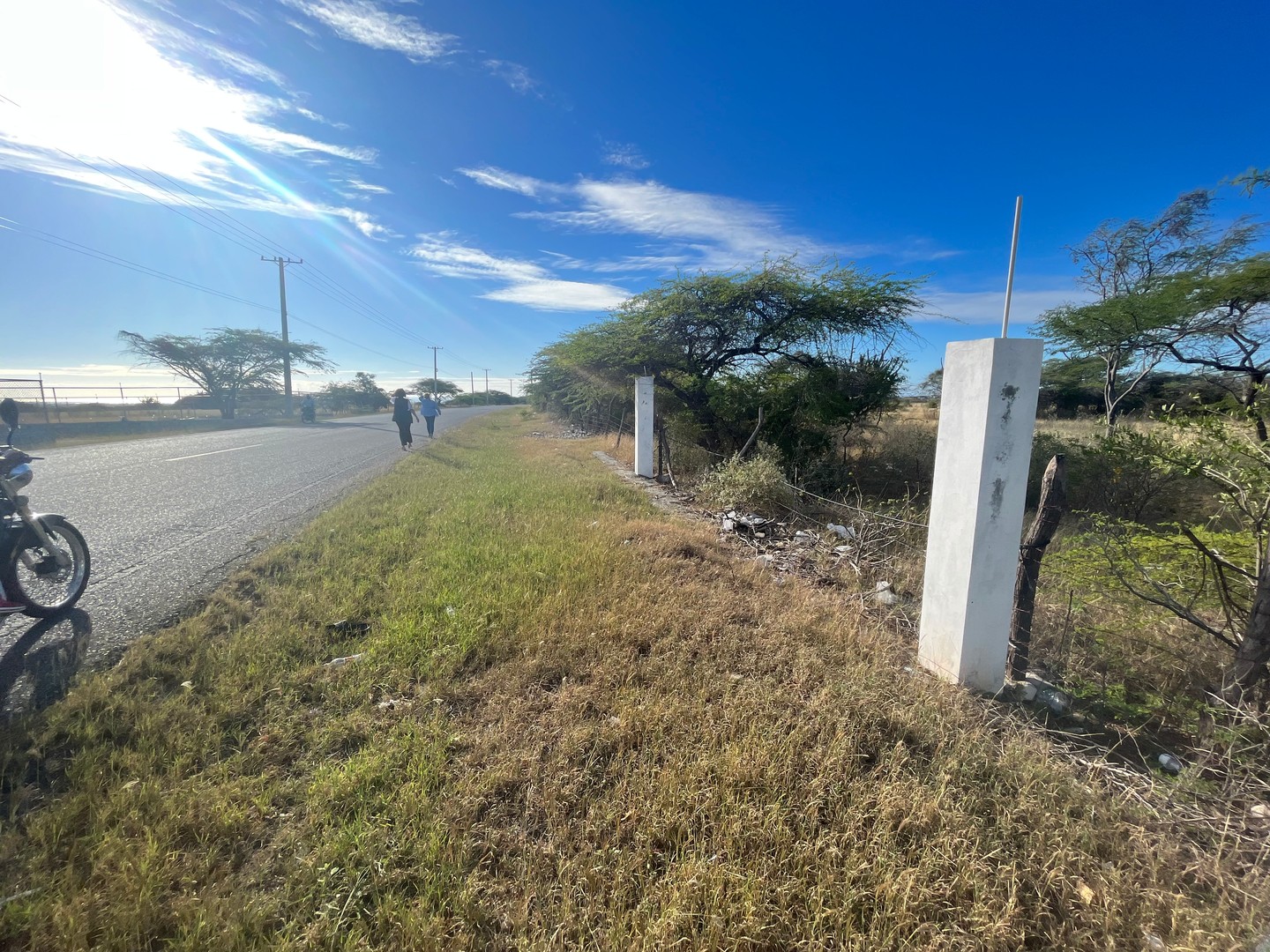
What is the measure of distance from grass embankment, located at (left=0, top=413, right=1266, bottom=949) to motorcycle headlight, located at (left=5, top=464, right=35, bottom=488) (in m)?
1.63

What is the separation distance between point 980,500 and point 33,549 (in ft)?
19.6

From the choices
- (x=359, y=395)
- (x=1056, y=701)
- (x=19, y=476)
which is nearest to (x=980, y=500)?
(x=1056, y=701)

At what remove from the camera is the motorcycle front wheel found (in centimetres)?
318

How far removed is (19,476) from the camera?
3.48 metres

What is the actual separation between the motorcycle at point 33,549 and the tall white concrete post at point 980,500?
5701mm

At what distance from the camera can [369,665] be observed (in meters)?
2.84

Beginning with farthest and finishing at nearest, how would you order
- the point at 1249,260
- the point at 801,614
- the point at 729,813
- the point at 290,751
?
1. the point at 1249,260
2. the point at 801,614
3. the point at 290,751
4. the point at 729,813

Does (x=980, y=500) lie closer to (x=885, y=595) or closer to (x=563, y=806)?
(x=885, y=595)

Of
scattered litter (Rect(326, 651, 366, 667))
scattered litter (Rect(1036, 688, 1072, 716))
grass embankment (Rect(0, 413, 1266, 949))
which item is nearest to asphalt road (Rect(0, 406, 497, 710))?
grass embankment (Rect(0, 413, 1266, 949))

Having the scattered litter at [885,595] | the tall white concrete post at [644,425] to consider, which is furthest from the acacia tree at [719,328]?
the scattered litter at [885,595]

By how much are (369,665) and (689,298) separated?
9.80m

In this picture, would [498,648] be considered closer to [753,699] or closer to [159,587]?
[753,699]

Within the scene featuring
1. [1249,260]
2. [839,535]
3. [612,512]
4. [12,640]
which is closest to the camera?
[12,640]

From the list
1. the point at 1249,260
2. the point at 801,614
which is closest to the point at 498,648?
the point at 801,614
